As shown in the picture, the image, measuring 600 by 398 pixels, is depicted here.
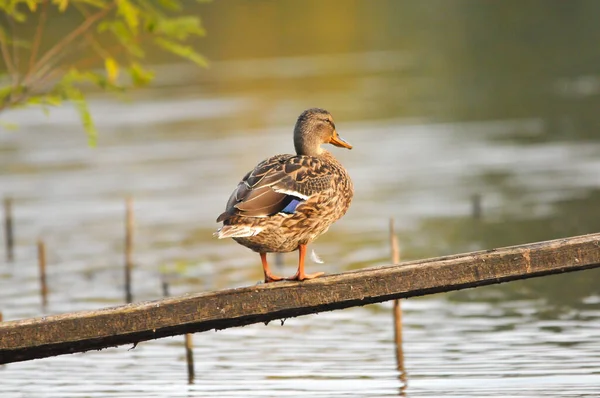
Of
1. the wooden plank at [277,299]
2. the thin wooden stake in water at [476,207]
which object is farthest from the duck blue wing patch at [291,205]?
the thin wooden stake in water at [476,207]

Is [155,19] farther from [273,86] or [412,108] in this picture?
[273,86]

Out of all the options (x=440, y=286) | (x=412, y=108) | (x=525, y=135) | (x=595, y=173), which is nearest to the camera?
(x=440, y=286)

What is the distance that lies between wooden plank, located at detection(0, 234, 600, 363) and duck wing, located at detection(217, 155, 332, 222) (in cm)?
62

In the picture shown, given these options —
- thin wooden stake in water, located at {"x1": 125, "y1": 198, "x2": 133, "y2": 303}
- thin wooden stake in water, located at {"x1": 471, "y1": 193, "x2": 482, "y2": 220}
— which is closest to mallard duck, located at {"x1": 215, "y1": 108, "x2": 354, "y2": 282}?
A: thin wooden stake in water, located at {"x1": 125, "y1": 198, "x2": 133, "y2": 303}

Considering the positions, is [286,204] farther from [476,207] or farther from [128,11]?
[476,207]

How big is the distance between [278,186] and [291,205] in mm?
175

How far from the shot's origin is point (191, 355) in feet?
44.2

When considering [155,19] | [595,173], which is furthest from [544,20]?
[155,19]

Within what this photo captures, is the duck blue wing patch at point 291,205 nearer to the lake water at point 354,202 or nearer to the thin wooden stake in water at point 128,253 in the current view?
the lake water at point 354,202

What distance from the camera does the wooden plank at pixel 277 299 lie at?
959cm

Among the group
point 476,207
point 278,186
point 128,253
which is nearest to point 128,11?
point 278,186

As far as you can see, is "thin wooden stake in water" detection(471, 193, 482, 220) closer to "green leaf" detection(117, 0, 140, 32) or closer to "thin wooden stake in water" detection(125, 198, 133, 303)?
"thin wooden stake in water" detection(125, 198, 133, 303)

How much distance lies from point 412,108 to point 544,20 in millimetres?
32412

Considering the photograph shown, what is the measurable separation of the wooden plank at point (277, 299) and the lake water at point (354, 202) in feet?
6.93
